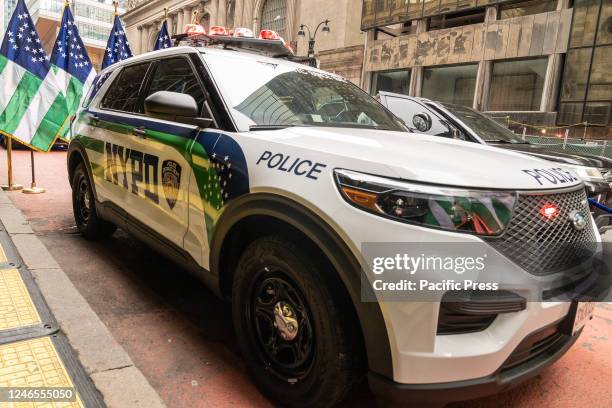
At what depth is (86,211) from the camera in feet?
15.1

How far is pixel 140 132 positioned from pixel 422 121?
13.7ft

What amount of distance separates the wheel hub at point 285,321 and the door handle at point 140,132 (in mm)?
1757

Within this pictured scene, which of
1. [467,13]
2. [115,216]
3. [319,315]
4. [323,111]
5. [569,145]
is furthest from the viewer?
[467,13]

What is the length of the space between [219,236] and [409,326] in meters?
1.14

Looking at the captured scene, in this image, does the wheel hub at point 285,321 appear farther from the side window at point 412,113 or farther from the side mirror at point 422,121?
the side mirror at point 422,121

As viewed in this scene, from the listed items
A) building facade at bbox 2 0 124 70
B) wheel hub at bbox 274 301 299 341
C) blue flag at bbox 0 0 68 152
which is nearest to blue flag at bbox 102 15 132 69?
blue flag at bbox 0 0 68 152

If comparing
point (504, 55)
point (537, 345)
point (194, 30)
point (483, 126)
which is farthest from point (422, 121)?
point (504, 55)

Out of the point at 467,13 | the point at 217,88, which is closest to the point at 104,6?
the point at 467,13

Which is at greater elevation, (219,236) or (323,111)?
(323,111)

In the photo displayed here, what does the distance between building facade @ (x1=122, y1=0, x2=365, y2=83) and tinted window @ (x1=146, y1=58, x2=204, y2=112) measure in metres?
21.5

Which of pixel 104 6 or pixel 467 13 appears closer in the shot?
pixel 467 13

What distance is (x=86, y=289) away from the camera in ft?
11.1

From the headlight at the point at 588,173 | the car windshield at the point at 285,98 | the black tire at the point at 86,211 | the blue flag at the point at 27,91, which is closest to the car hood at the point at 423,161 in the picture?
the car windshield at the point at 285,98

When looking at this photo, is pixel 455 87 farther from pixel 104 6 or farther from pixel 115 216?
pixel 104 6
